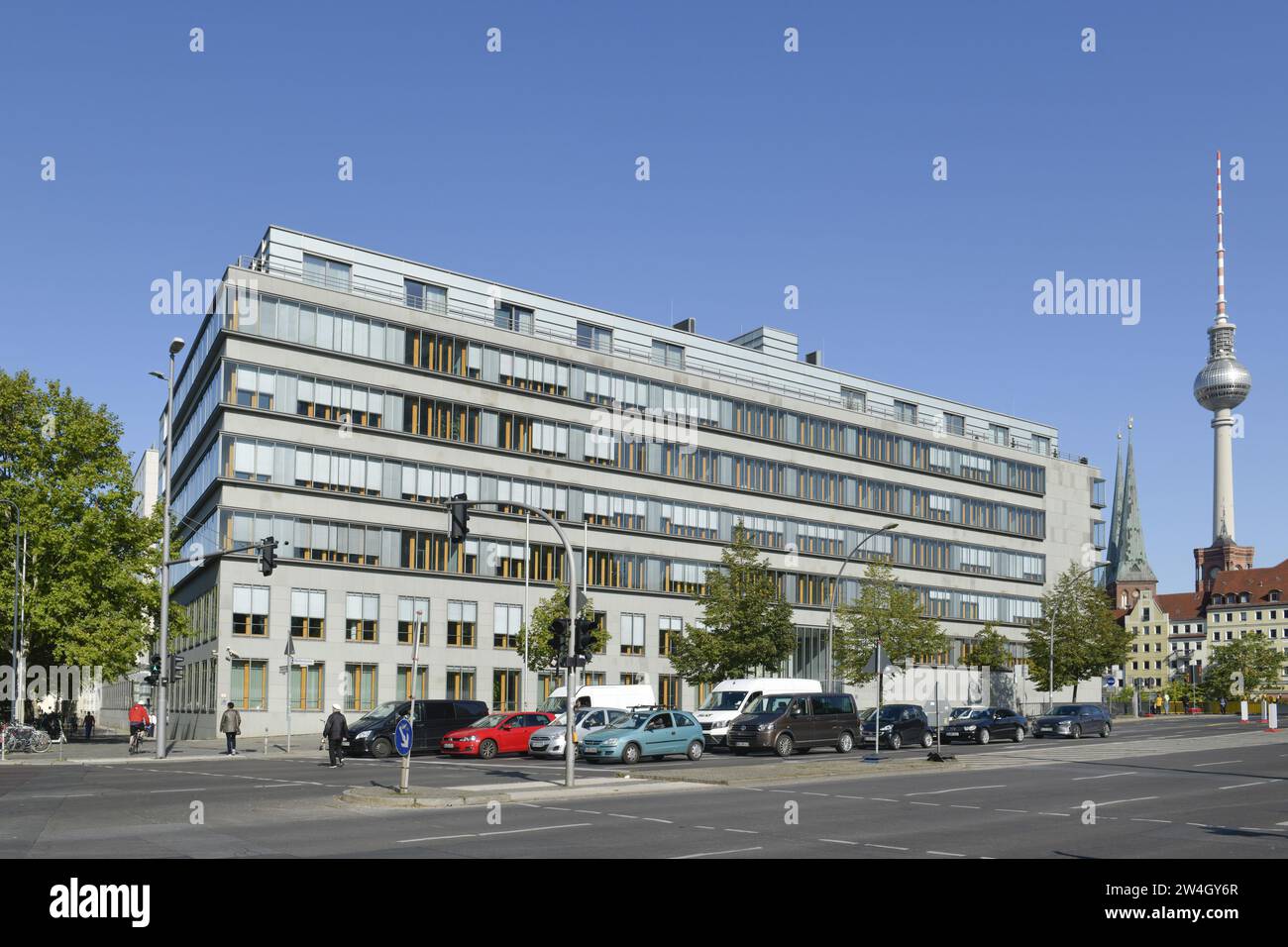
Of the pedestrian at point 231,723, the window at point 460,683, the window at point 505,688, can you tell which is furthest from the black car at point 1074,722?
the pedestrian at point 231,723

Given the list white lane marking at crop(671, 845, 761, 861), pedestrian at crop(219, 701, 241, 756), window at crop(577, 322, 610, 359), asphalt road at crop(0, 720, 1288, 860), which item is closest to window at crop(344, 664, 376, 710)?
pedestrian at crop(219, 701, 241, 756)

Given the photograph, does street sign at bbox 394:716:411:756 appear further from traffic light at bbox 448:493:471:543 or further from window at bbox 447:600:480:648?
window at bbox 447:600:480:648

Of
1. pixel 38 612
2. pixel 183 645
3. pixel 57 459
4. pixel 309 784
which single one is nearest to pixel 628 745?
pixel 309 784

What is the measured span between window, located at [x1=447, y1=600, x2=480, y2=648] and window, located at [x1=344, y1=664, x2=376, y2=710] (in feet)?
15.8

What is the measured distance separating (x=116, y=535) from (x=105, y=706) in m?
102

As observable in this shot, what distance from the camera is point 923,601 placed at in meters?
88.2

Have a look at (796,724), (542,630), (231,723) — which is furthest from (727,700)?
(542,630)

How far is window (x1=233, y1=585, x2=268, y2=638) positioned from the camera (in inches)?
2238

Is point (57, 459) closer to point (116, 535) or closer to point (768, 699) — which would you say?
point (116, 535)

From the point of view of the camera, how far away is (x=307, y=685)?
58.0 m

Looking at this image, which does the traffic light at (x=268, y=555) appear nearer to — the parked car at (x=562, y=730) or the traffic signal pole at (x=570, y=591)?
the parked car at (x=562, y=730)

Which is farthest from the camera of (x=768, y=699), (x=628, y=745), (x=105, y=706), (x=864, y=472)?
(x=105, y=706)

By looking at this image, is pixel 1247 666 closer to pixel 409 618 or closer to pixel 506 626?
pixel 506 626
